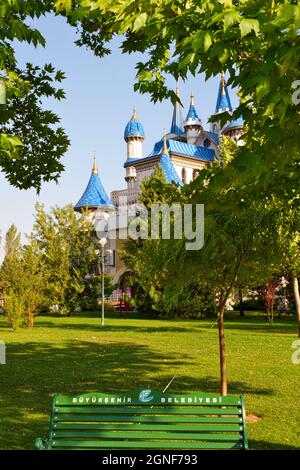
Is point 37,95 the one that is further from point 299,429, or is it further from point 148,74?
point 299,429

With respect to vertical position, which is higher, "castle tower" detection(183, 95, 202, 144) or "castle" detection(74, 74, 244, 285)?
"castle tower" detection(183, 95, 202, 144)

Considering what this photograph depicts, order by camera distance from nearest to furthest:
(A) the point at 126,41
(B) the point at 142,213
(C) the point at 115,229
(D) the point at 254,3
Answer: (D) the point at 254,3
(A) the point at 126,41
(B) the point at 142,213
(C) the point at 115,229

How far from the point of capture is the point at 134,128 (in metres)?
57.9

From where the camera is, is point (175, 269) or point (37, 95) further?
point (37, 95)

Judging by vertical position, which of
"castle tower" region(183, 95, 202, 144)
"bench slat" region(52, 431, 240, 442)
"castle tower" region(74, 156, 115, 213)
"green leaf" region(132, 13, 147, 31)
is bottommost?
"bench slat" region(52, 431, 240, 442)

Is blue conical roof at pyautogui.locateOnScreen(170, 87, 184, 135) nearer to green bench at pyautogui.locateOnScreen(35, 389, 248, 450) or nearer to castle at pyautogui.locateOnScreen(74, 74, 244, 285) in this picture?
A: castle at pyautogui.locateOnScreen(74, 74, 244, 285)

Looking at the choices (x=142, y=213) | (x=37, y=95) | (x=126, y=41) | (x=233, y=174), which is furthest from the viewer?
(x=142, y=213)

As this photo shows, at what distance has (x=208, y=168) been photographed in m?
6.73

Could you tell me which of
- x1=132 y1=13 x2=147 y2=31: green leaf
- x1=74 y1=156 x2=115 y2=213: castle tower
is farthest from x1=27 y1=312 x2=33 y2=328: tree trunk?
x1=74 y1=156 x2=115 y2=213: castle tower

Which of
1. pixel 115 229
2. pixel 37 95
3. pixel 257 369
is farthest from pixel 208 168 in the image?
pixel 115 229

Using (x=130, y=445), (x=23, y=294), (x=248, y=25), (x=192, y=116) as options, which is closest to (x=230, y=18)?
(x=248, y=25)

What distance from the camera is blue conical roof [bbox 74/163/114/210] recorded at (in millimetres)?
54000

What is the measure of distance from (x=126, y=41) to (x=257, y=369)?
8.56 metres
